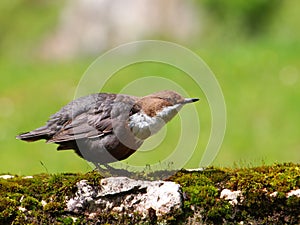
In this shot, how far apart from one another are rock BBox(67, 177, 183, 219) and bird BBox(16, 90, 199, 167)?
1.55 feet

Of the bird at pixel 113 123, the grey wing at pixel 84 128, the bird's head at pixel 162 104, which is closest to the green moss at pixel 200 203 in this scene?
the bird at pixel 113 123

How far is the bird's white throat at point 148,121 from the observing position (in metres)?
6.09

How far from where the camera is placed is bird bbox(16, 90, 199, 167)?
20.0ft

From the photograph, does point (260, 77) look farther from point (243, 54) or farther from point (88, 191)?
point (88, 191)

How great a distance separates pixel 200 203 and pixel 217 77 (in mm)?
11079

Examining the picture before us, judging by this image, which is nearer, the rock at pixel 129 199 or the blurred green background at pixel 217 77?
the rock at pixel 129 199

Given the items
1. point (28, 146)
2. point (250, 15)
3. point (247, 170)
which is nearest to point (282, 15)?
point (250, 15)

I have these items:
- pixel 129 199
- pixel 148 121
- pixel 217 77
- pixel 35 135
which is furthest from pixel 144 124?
pixel 217 77

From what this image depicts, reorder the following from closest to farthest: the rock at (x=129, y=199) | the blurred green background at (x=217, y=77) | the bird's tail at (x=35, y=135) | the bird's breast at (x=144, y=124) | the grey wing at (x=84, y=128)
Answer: the rock at (x=129, y=199)
the bird's breast at (x=144, y=124)
the grey wing at (x=84, y=128)
the bird's tail at (x=35, y=135)
the blurred green background at (x=217, y=77)

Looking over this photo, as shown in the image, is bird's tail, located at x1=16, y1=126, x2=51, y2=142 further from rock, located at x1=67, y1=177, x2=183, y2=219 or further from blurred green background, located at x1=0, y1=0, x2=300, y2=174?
blurred green background, located at x1=0, y1=0, x2=300, y2=174

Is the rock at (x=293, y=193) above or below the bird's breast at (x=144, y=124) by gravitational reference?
below

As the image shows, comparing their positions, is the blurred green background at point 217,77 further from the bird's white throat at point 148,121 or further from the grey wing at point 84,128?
the bird's white throat at point 148,121

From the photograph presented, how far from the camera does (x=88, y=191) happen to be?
18.7 ft

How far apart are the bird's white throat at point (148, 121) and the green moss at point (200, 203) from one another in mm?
572
